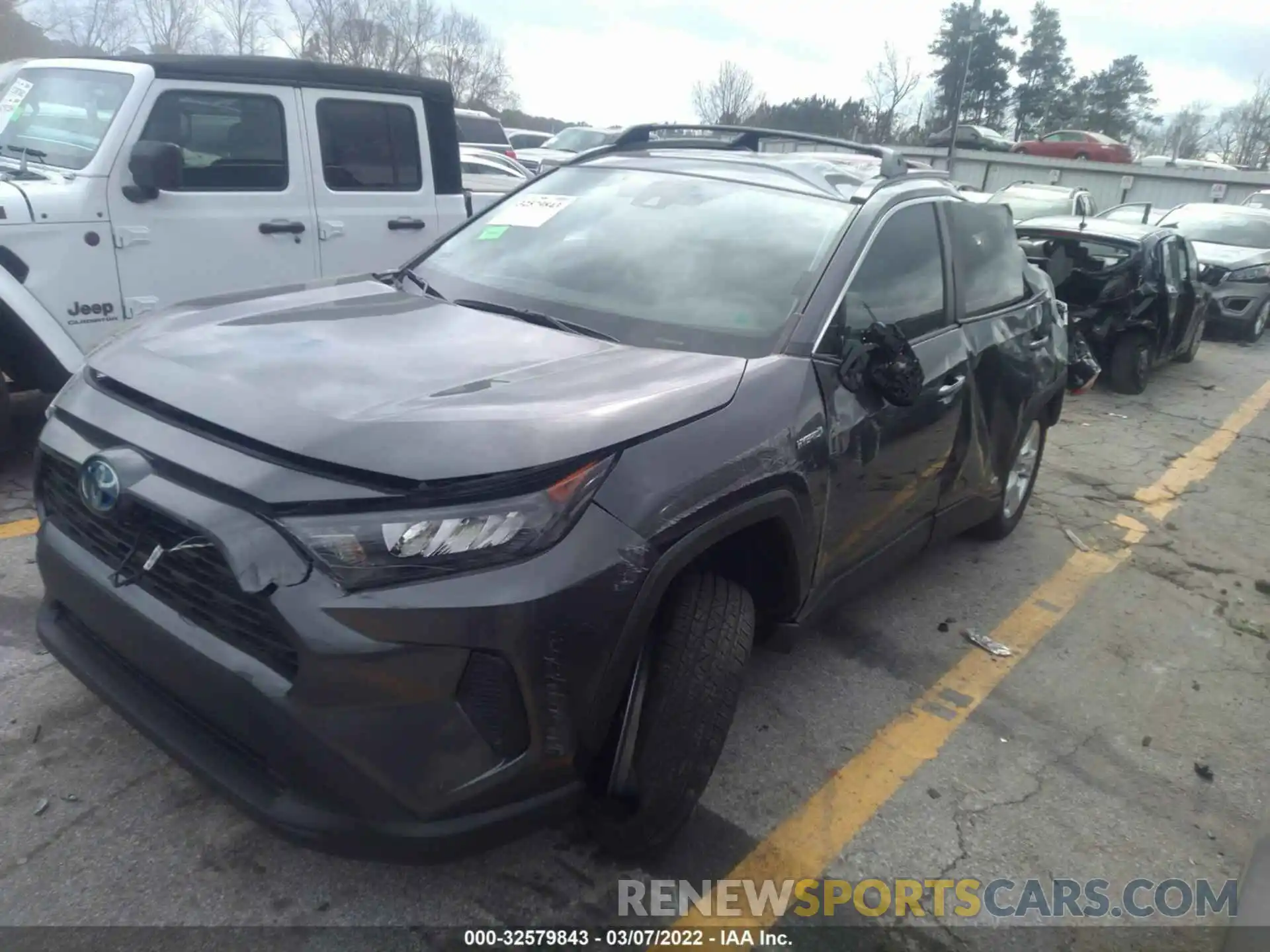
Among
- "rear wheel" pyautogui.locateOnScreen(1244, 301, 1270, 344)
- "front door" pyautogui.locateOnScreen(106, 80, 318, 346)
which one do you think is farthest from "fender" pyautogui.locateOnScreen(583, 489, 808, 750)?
"rear wheel" pyautogui.locateOnScreen(1244, 301, 1270, 344)

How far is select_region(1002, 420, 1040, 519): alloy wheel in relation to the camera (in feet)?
16.0

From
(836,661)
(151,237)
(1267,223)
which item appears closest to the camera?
(836,661)

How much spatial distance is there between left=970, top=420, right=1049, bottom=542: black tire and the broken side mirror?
76.8 inches

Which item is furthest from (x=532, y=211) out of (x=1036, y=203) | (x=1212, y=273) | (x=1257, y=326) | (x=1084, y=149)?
(x=1084, y=149)

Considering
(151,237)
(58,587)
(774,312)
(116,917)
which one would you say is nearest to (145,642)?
(58,587)

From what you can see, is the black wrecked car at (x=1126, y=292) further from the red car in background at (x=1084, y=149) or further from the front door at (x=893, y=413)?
the red car in background at (x=1084, y=149)

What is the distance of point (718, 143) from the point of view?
166 inches

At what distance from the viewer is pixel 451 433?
79.7 inches

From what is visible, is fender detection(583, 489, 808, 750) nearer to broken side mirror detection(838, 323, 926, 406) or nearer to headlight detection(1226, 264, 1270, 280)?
broken side mirror detection(838, 323, 926, 406)

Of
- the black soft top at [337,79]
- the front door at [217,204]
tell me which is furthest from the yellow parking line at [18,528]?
the black soft top at [337,79]

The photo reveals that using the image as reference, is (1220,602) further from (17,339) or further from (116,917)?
(17,339)

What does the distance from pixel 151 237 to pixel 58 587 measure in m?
3.04

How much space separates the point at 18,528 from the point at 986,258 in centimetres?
438

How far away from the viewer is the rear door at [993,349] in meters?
3.78
